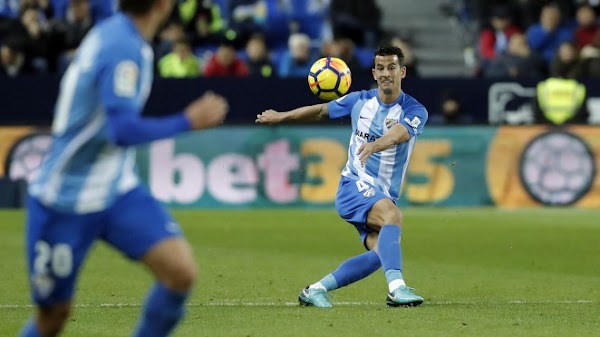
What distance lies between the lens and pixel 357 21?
22.7 m

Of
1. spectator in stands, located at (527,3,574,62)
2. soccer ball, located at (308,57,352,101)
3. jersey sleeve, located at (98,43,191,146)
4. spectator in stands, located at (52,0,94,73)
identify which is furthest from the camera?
spectator in stands, located at (527,3,574,62)

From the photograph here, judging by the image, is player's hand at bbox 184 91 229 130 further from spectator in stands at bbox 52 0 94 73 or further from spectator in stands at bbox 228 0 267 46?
spectator in stands at bbox 228 0 267 46

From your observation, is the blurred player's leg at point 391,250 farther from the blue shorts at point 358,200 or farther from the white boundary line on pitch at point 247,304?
the white boundary line on pitch at point 247,304

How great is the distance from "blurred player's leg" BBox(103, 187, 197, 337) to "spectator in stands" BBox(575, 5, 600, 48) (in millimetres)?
16448

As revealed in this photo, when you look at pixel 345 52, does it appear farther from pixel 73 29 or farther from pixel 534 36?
pixel 73 29

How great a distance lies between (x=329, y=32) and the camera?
72.5 ft

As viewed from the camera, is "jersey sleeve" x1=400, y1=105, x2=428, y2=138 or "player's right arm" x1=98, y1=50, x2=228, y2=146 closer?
"player's right arm" x1=98, y1=50, x2=228, y2=146

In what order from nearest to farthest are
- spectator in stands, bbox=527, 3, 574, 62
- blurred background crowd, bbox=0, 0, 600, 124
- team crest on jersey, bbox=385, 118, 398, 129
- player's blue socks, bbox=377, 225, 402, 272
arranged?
player's blue socks, bbox=377, 225, 402, 272, team crest on jersey, bbox=385, 118, 398, 129, blurred background crowd, bbox=0, 0, 600, 124, spectator in stands, bbox=527, 3, 574, 62

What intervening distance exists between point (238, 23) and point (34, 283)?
15.8m

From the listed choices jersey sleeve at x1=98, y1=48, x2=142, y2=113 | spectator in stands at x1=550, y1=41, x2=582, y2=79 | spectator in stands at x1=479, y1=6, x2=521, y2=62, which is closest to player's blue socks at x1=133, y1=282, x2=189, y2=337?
jersey sleeve at x1=98, y1=48, x2=142, y2=113

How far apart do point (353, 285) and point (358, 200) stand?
1452 mm

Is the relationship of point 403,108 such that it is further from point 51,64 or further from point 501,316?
point 51,64

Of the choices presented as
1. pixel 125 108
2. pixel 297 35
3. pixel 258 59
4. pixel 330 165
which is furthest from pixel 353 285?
pixel 297 35

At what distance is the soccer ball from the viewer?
9.59m
